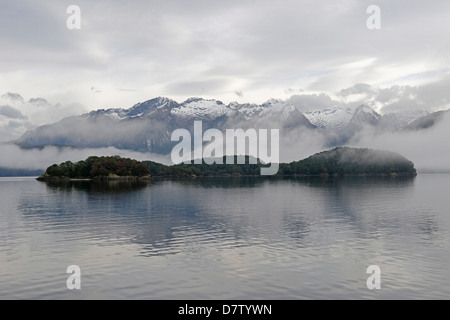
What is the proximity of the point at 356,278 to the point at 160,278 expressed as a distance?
65.7 feet

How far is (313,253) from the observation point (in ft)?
169

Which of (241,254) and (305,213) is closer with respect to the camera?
(241,254)

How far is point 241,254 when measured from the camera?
167 ft

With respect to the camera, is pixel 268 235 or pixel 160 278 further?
pixel 268 235

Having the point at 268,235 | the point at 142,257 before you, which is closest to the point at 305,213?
the point at 268,235

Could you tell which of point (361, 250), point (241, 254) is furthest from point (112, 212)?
point (361, 250)
